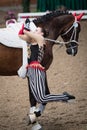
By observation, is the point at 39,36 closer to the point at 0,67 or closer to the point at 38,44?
the point at 38,44

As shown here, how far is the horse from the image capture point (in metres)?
6.30

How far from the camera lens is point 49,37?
6461 mm

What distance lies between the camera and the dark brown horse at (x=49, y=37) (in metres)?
6.30

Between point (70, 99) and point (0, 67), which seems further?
point (0, 67)

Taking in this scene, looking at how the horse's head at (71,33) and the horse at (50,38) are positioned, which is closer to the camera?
the horse at (50,38)

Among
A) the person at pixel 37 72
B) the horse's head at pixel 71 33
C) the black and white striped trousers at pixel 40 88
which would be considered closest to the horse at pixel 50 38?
the horse's head at pixel 71 33

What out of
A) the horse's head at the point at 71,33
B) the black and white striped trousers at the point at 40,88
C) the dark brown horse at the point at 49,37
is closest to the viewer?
the black and white striped trousers at the point at 40,88

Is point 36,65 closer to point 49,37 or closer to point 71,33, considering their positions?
point 49,37

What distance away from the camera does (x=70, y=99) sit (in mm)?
5941

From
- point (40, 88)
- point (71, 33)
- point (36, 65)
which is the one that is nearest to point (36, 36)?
point (36, 65)

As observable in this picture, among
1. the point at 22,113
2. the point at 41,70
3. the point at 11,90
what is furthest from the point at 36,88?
the point at 11,90

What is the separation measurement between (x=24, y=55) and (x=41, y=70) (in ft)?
1.27

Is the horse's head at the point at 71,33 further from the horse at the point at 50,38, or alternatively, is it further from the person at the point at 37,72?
the person at the point at 37,72

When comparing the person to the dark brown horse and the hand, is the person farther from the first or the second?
the dark brown horse
